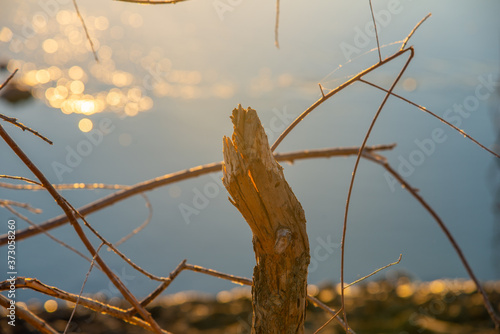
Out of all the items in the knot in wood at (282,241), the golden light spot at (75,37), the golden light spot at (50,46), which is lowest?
the knot in wood at (282,241)

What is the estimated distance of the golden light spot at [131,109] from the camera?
29.5ft

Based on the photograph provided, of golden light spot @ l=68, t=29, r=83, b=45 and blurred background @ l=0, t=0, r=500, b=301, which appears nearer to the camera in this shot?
blurred background @ l=0, t=0, r=500, b=301

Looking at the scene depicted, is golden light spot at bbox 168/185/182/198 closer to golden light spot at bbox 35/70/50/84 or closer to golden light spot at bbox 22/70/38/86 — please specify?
golden light spot at bbox 22/70/38/86

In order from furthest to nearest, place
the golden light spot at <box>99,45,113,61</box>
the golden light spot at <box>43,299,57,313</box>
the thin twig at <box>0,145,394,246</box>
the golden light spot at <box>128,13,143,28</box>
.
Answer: the golden light spot at <box>128,13,143,28</box> < the golden light spot at <box>99,45,113,61</box> < the golden light spot at <box>43,299,57,313</box> < the thin twig at <box>0,145,394,246</box>

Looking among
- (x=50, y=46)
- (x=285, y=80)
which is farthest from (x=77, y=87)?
(x=285, y=80)

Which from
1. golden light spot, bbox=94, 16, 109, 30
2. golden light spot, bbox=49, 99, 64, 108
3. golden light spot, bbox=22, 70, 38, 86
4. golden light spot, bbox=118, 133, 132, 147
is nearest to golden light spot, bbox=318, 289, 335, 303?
golden light spot, bbox=118, 133, 132, 147

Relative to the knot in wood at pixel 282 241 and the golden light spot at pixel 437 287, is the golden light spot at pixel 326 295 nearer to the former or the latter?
the golden light spot at pixel 437 287

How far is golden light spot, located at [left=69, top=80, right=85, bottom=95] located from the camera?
9.96 meters

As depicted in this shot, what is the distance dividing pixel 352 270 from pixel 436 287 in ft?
3.05

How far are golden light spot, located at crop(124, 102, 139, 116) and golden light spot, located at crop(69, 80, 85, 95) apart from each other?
1.14m

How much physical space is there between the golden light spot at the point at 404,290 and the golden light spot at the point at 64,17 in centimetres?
1340

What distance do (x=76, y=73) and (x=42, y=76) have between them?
28.0 inches

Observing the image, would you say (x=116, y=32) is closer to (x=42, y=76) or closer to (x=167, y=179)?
(x=42, y=76)

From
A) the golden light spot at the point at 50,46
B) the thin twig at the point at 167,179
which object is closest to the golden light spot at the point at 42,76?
the golden light spot at the point at 50,46
